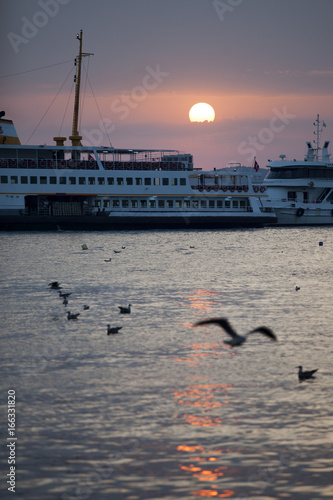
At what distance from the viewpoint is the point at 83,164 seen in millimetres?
81562

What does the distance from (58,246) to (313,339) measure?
43.3 metres

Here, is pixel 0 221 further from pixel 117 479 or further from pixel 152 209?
pixel 117 479

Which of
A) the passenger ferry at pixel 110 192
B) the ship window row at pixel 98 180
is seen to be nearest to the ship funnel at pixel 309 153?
the passenger ferry at pixel 110 192

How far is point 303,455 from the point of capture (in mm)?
11680

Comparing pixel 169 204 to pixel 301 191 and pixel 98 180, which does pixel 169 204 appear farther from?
pixel 301 191

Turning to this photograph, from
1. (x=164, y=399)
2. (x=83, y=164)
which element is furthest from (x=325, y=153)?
(x=164, y=399)

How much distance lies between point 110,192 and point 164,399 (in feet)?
218

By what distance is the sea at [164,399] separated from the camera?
35.5 feet

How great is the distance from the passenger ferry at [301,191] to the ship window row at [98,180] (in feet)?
43.8

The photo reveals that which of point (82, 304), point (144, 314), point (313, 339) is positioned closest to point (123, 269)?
point (82, 304)

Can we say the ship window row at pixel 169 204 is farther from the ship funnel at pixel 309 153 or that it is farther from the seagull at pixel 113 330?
the seagull at pixel 113 330

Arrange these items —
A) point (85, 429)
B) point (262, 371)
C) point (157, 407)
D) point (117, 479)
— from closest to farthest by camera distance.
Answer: point (117, 479)
point (85, 429)
point (157, 407)
point (262, 371)

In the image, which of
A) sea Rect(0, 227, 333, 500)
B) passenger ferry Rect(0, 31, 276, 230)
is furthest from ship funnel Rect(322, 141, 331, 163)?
sea Rect(0, 227, 333, 500)

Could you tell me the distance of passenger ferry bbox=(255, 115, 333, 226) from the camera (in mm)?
89562
